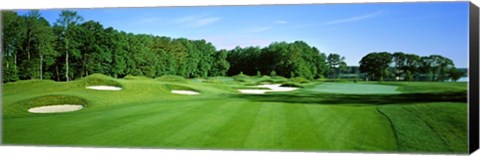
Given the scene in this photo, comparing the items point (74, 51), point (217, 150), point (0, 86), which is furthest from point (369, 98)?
point (0, 86)

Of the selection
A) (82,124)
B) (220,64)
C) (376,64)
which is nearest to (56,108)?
(82,124)

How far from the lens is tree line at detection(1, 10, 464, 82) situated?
9430 millimetres

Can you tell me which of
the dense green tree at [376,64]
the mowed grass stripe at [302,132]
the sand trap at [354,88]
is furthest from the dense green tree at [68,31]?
the dense green tree at [376,64]

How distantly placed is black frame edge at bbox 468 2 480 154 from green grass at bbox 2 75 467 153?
0.09 metres

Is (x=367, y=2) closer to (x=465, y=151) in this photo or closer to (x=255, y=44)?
(x=255, y=44)

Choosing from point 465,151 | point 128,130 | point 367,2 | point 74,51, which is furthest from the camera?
point 74,51

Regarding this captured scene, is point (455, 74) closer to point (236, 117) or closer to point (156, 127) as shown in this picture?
point (236, 117)

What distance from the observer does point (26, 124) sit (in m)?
9.84

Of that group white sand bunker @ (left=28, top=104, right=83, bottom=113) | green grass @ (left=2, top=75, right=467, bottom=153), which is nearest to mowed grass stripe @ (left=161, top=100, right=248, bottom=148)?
green grass @ (left=2, top=75, right=467, bottom=153)

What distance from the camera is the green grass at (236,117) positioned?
27.8ft

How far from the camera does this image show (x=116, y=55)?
10.0 meters

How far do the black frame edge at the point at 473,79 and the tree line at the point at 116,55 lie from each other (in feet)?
6.24

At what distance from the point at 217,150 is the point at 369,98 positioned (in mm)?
2295

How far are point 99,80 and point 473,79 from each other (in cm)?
555
